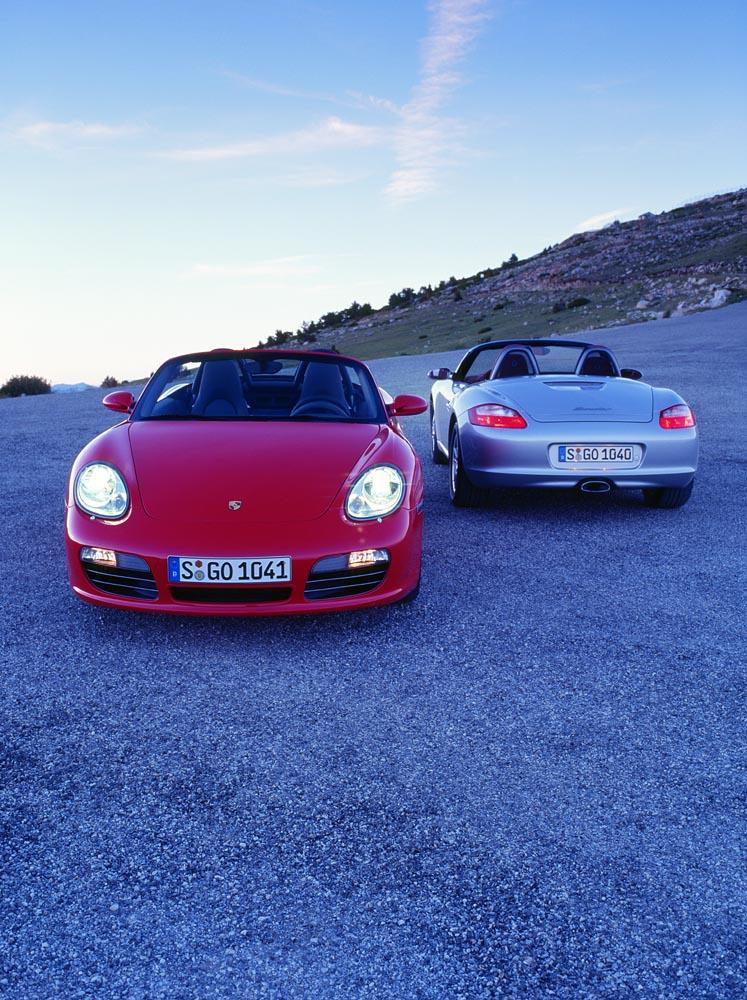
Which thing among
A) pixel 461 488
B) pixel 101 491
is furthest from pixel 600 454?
pixel 101 491

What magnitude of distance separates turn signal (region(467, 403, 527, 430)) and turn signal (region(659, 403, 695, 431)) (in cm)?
102

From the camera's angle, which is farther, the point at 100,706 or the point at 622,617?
the point at 622,617

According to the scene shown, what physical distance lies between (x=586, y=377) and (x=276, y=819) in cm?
512

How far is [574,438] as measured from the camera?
5.97m

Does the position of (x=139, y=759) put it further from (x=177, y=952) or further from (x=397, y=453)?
(x=397, y=453)

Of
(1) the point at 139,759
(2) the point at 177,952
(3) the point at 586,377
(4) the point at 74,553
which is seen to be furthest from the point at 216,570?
(3) the point at 586,377

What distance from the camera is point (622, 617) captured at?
4168mm

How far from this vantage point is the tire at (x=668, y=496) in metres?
6.46

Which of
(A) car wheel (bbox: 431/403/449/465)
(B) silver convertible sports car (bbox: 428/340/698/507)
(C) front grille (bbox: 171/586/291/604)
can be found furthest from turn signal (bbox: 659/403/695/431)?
(C) front grille (bbox: 171/586/291/604)

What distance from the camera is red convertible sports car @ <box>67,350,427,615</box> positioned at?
3680 millimetres

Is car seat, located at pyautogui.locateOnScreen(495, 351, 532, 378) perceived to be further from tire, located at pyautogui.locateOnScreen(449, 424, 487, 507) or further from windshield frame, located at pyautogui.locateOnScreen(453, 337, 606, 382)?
tire, located at pyautogui.locateOnScreen(449, 424, 487, 507)

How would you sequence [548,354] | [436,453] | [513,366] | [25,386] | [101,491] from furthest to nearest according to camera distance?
[25,386], [436,453], [548,354], [513,366], [101,491]

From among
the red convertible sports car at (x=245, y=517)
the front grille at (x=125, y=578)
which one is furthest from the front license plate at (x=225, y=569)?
the front grille at (x=125, y=578)

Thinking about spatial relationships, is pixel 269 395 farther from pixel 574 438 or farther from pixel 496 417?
pixel 574 438
